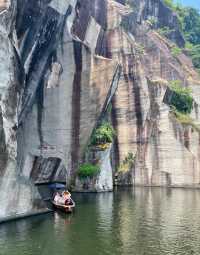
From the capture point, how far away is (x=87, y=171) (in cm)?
4378

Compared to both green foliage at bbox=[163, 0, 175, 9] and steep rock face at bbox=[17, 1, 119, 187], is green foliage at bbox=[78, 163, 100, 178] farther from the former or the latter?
green foliage at bbox=[163, 0, 175, 9]

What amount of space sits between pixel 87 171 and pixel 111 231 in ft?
66.9

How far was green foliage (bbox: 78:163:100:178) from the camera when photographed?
43.7 meters

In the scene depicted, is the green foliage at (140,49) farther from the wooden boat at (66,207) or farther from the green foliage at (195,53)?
the wooden boat at (66,207)

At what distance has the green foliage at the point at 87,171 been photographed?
4369 cm

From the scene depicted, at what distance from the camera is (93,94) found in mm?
45375

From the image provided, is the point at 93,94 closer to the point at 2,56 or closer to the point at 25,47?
the point at 25,47

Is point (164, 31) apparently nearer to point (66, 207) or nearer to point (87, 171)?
point (87, 171)

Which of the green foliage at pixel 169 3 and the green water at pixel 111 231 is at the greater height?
the green foliage at pixel 169 3

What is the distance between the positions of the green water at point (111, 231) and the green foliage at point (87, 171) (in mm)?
8624

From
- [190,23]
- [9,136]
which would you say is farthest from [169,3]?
[9,136]

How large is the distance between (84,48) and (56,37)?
7.07m

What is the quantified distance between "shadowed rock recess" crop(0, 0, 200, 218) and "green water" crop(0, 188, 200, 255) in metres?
3.20

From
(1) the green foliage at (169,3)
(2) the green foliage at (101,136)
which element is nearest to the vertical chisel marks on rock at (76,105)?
(2) the green foliage at (101,136)
